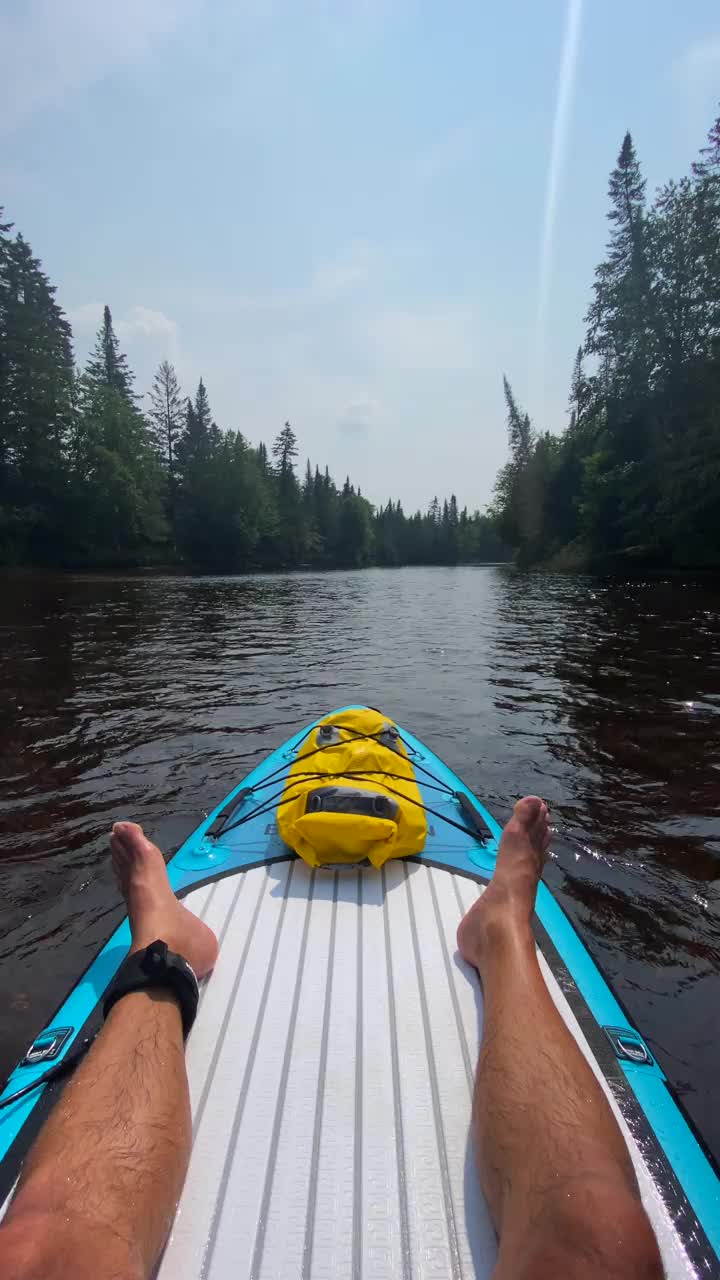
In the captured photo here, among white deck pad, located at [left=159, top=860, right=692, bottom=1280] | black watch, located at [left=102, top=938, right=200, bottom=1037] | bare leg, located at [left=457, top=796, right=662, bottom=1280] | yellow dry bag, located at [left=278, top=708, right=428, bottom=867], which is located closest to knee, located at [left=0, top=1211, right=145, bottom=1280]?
white deck pad, located at [left=159, top=860, right=692, bottom=1280]

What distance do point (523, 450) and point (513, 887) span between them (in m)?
62.7

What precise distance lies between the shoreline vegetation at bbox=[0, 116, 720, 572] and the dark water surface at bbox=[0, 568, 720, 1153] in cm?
1893

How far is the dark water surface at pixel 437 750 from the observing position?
9.37 ft

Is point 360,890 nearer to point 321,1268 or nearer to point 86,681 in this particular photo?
point 321,1268

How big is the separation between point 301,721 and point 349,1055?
189 inches

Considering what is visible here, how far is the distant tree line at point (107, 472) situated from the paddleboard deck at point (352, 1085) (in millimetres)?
40623

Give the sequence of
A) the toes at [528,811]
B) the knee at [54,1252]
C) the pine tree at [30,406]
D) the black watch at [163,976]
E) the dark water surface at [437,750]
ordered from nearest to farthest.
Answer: the knee at [54,1252] → the black watch at [163,976] → the toes at [528,811] → the dark water surface at [437,750] → the pine tree at [30,406]

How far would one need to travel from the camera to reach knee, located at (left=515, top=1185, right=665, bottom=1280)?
1103 mm

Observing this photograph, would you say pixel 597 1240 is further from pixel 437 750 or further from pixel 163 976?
pixel 437 750

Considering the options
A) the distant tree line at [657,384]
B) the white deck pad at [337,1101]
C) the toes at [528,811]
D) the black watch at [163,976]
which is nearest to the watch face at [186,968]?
the black watch at [163,976]

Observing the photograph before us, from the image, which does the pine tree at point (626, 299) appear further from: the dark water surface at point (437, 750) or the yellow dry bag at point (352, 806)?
the yellow dry bag at point (352, 806)

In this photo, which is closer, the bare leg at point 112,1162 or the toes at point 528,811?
the bare leg at point 112,1162

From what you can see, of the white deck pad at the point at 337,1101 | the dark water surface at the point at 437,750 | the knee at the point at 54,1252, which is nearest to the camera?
the knee at the point at 54,1252

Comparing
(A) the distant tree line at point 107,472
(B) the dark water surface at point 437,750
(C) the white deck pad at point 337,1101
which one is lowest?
(B) the dark water surface at point 437,750
